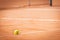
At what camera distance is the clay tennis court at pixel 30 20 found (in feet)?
5.07

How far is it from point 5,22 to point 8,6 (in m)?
0.21

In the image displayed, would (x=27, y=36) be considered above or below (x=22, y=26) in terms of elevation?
below

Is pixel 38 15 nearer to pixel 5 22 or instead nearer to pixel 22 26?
pixel 22 26

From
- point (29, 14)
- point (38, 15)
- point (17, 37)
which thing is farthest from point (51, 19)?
point (17, 37)

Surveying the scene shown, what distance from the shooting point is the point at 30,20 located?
159cm

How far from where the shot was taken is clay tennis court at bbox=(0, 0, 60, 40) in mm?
1545

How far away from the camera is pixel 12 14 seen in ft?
5.32

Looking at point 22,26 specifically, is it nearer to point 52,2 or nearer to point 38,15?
point 38,15

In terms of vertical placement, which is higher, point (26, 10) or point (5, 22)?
point (26, 10)

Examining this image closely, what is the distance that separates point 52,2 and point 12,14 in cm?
51

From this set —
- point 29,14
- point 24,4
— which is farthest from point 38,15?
point 24,4

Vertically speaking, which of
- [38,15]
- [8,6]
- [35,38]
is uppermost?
[8,6]

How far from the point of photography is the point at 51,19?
1.56m

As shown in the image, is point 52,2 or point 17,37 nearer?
point 52,2
